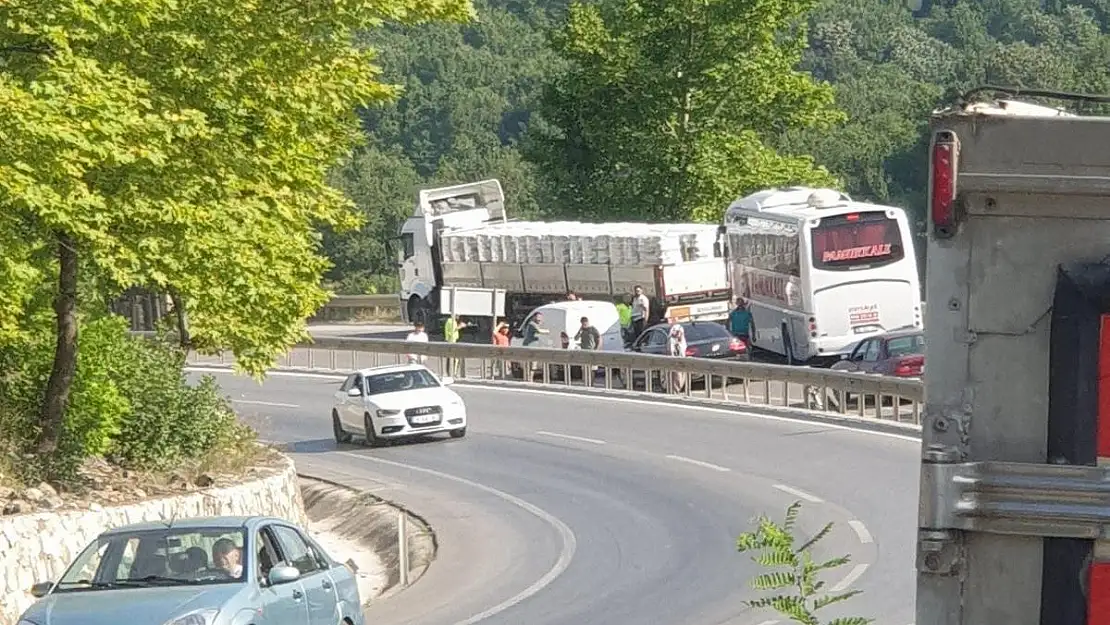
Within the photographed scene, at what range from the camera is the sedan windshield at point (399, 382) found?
34312 millimetres

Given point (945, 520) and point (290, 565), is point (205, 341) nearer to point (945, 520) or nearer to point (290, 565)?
point (290, 565)

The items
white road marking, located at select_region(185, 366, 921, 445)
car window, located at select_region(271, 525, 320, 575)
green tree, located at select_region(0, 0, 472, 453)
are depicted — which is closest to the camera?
car window, located at select_region(271, 525, 320, 575)

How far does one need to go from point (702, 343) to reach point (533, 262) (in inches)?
600

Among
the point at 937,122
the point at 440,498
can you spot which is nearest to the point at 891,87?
the point at 440,498

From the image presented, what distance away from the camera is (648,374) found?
39.8 metres

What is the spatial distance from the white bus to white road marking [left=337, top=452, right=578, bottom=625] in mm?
11942

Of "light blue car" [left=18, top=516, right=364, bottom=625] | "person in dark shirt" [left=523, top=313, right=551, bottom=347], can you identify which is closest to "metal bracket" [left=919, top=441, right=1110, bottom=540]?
"light blue car" [left=18, top=516, right=364, bottom=625]

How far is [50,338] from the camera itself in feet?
72.9

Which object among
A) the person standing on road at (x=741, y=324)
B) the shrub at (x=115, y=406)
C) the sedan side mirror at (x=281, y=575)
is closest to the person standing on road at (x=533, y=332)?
the person standing on road at (x=741, y=324)

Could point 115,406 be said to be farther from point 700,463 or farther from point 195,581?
point 700,463

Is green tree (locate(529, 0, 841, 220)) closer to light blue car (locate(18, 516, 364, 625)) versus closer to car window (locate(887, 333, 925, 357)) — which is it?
car window (locate(887, 333, 925, 357))

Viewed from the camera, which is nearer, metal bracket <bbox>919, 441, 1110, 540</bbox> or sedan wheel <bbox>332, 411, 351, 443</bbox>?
metal bracket <bbox>919, 441, 1110, 540</bbox>

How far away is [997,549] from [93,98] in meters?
12.4

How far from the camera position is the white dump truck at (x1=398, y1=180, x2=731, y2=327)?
49281mm
